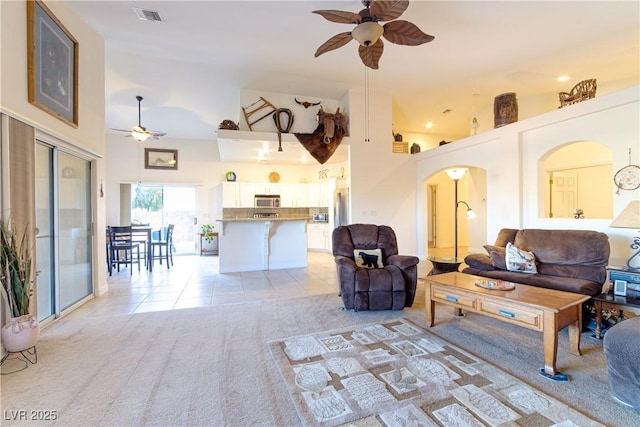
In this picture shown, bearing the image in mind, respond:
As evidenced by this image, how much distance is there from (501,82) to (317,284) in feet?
17.2

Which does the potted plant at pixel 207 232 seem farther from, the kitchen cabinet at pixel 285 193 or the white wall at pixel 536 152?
the white wall at pixel 536 152

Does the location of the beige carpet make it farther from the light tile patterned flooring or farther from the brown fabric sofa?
the brown fabric sofa

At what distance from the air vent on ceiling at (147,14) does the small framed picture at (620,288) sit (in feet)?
18.6

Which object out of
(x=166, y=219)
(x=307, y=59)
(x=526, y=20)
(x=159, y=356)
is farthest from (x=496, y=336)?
(x=166, y=219)

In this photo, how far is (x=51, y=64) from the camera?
2.95 m

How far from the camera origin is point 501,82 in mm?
5609

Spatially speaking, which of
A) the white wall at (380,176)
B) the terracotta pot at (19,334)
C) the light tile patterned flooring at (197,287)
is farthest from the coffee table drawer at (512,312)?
the white wall at (380,176)

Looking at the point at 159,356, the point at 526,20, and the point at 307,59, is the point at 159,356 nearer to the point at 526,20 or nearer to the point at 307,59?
the point at 307,59

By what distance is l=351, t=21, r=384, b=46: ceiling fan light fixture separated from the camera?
2754 millimetres

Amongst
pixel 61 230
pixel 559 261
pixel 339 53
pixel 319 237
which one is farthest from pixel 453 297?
pixel 319 237

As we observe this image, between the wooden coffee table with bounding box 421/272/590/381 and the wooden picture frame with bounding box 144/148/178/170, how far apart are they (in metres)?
7.99

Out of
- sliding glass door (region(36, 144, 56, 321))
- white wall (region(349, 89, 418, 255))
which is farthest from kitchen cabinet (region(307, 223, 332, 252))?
sliding glass door (region(36, 144, 56, 321))

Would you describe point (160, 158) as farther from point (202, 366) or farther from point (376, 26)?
point (202, 366)

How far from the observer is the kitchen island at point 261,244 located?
5.59m
